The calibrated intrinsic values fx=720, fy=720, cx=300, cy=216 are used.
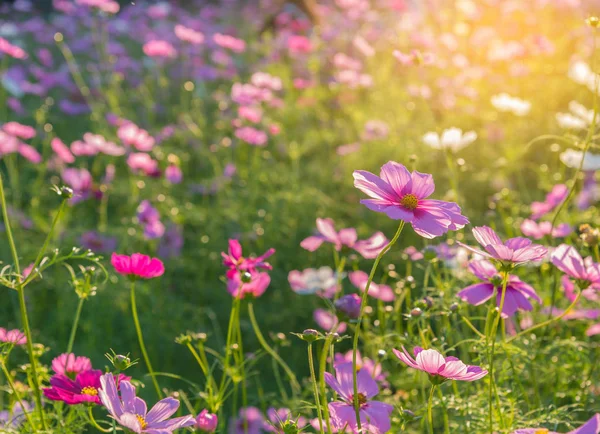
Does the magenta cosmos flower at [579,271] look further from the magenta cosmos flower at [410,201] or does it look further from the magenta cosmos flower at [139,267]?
the magenta cosmos flower at [139,267]

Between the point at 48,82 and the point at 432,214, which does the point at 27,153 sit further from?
the point at 432,214

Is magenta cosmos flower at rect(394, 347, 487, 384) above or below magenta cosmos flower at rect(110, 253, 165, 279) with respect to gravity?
above

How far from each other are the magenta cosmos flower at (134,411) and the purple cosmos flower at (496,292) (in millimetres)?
403

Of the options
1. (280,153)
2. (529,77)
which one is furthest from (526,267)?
(529,77)

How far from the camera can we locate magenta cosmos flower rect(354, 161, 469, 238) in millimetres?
752

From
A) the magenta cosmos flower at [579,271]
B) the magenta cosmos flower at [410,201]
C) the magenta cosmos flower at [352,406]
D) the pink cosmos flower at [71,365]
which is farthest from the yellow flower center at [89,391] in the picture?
the magenta cosmos flower at [579,271]

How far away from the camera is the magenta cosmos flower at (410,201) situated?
2.47 feet

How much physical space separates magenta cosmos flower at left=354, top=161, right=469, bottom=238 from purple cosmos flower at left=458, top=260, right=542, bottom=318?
0.17 metres

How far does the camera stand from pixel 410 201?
798 mm

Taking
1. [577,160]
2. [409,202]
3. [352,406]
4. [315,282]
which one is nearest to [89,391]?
[352,406]

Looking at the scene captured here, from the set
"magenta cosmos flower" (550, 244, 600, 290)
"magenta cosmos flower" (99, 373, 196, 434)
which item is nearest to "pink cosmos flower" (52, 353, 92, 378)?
"magenta cosmos flower" (99, 373, 196, 434)

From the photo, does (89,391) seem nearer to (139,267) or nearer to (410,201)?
(139,267)

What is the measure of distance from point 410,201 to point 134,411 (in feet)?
1.22

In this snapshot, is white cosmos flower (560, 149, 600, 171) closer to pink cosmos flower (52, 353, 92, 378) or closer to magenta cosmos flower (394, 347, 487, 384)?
magenta cosmos flower (394, 347, 487, 384)
